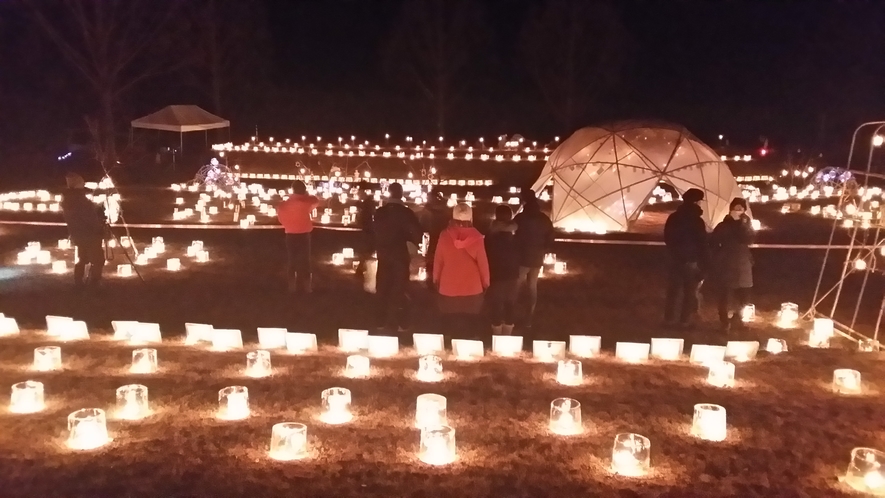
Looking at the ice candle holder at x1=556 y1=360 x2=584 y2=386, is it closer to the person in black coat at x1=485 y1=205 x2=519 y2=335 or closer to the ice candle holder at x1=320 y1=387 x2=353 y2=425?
the person in black coat at x1=485 y1=205 x2=519 y2=335

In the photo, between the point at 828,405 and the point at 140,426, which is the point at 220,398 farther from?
the point at 828,405

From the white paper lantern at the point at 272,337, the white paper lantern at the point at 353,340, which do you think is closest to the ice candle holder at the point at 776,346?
the white paper lantern at the point at 353,340

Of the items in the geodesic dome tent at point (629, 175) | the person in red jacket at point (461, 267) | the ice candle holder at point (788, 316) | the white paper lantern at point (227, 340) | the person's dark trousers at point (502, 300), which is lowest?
the white paper lantern at point (227, 340)

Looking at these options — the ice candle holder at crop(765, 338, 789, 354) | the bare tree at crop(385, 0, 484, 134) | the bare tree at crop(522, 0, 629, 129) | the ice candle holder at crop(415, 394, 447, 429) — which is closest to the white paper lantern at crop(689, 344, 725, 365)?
the ice candle holder at crop(765, 338, 789, 354)

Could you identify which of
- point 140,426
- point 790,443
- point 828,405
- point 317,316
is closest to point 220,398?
point 140,426

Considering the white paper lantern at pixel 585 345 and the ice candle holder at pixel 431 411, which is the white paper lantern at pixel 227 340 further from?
the white paper lantern at pixel 585 345

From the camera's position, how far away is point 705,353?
7664mm

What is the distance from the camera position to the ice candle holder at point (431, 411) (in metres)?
6.06

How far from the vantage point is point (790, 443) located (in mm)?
5891

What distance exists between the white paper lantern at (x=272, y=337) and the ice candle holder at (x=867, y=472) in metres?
5.13

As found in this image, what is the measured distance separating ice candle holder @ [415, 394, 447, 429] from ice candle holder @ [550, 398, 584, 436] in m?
0.85

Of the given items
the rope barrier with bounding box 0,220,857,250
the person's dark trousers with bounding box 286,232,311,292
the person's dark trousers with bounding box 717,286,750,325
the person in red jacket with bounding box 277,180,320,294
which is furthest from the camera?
the rope barrier with bounding box 0,220,857,250

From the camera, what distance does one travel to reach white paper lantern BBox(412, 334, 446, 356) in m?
7.84

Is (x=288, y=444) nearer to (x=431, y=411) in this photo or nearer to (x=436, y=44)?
(x=431, y=411)
